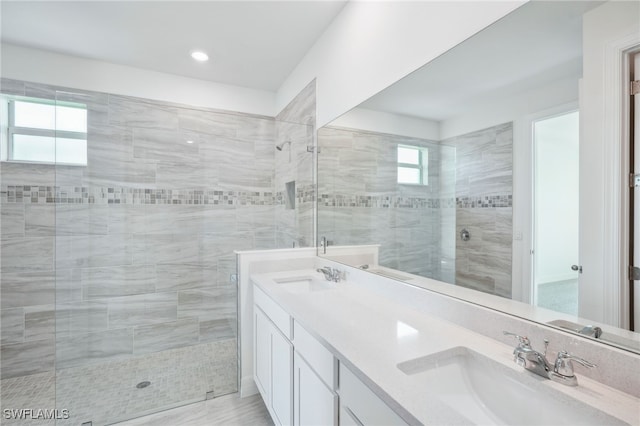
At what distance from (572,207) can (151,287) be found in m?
2.82

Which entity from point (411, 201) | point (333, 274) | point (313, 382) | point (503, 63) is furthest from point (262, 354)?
point (503, 63)

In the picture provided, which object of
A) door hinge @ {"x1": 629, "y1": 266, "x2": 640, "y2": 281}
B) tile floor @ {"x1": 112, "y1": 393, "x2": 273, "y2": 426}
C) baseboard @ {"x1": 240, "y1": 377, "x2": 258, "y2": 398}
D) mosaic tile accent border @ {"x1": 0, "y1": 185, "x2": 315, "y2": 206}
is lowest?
tile floor @ {"x1": 112, "y1": 393, "x2": 273, "y2": 426}

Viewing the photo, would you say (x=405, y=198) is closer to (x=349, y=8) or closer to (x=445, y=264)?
(x=445, y=264)

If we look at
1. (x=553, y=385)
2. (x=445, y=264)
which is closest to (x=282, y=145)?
(x=445, y=264)

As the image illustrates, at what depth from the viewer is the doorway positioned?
834 mm

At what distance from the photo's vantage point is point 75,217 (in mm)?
2107

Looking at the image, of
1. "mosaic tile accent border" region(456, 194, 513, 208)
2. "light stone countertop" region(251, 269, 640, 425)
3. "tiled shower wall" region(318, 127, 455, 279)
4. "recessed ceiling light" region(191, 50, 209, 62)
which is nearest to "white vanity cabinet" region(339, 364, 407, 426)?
"light stone countertop" region(251, 269, 640, 425)

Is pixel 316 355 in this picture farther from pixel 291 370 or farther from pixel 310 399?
pixel 291 370

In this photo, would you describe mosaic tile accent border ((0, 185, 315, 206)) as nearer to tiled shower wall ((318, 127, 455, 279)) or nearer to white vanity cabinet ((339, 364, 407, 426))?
tiled shower wall ((318, 127, 455, 279))

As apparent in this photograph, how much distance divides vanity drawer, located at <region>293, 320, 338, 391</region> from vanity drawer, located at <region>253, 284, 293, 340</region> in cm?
9

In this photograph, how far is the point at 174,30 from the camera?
7.00 feet

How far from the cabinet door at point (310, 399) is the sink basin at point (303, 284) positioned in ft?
2.18

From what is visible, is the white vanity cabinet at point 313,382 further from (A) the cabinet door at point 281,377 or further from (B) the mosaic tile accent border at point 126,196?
(B) the mosaic tile accent border at point 126,196

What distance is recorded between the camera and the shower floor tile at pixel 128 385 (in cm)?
184
